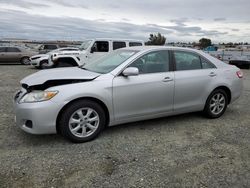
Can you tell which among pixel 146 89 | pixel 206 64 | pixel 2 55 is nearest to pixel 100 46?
pixel 206 64

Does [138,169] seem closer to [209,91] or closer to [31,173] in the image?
[31,173]

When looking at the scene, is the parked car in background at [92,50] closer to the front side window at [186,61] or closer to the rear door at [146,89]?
the front side window at [186,61]

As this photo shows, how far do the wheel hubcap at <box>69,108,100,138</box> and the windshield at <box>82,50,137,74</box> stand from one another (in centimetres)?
76

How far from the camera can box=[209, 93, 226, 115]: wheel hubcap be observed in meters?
5.24

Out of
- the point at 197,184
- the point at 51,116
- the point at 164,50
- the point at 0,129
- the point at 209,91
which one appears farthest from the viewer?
the point at 209,91

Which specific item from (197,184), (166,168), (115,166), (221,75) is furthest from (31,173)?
(221,75)

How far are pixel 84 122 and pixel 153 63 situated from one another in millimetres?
1648

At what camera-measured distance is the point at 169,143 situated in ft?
13.1

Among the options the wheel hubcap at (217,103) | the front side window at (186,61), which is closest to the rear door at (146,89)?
the front side window at (186,61)

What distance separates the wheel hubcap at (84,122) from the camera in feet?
12.6

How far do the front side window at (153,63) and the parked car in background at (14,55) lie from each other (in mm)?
15709

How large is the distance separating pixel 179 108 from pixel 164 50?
44.6 inches

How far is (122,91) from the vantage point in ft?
13.4

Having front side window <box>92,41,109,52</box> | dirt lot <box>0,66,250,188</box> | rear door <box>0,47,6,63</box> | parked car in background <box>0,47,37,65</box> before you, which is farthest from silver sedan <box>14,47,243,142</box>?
rear door <box>0,47,6,63</box>
